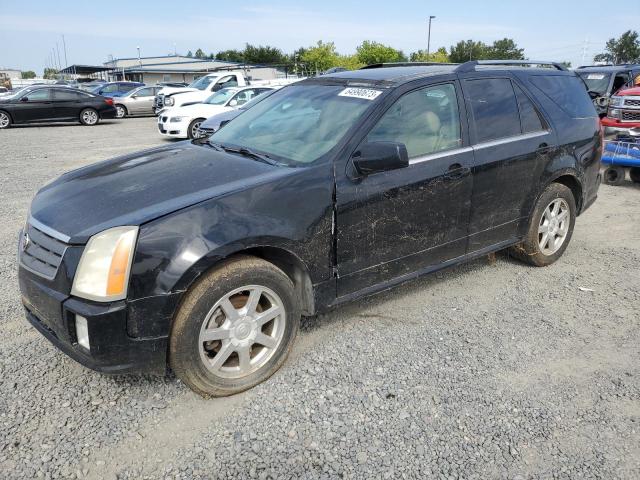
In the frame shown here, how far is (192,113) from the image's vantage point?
13.6 m

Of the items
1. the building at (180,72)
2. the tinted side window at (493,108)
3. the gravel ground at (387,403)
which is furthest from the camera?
the building at (180,72)

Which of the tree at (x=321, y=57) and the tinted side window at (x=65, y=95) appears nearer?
the tinted side window at (x=65, y=95)

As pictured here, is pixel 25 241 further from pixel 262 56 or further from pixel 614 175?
pixel 262 56

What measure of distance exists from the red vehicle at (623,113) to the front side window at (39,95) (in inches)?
717

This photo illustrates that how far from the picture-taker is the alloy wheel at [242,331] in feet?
9.14

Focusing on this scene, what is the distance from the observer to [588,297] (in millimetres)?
4242

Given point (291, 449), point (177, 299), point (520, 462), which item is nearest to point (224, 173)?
point (177, 299)

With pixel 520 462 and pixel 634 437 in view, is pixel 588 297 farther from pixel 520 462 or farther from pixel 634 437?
pixel 520 462

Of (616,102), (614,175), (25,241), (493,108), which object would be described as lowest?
(614,175)

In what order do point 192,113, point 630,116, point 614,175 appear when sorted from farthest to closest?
point 192,113
point 630,116
point 614,175

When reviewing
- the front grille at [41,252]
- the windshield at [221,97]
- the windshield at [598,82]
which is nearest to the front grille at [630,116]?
the windshield at [598,82]

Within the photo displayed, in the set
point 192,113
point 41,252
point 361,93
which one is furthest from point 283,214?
point 192,113

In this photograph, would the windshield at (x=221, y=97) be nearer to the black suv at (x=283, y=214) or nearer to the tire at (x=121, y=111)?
the black suv at (x=283, y=214)

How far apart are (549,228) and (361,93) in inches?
93.5
